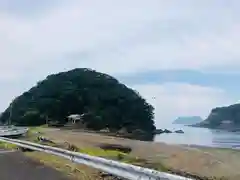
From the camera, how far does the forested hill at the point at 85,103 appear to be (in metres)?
100

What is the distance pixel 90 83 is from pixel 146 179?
339 feet

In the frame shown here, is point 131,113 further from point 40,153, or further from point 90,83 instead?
point 40,153

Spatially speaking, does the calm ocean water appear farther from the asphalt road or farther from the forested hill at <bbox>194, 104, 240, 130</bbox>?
the forested hill at <bbox>194, 104, 240, 130</bbox>

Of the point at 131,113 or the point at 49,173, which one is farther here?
the point at 131,113

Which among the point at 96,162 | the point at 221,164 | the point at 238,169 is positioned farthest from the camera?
the point at 221,164

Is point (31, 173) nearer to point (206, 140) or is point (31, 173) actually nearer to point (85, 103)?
point (206, 140)

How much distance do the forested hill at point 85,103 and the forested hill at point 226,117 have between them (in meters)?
53.6

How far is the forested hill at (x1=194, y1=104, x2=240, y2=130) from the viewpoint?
161375 mm

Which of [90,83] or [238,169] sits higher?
[90,83]

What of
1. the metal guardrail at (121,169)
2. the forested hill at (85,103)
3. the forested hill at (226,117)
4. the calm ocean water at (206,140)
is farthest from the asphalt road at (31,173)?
the forested hill at (226,117)

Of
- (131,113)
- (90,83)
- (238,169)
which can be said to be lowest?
(238,169)

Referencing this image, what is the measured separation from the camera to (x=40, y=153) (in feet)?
68.9

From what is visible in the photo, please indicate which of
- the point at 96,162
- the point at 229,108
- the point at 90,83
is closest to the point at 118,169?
the point at 96,162

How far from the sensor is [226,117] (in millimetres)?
173250
